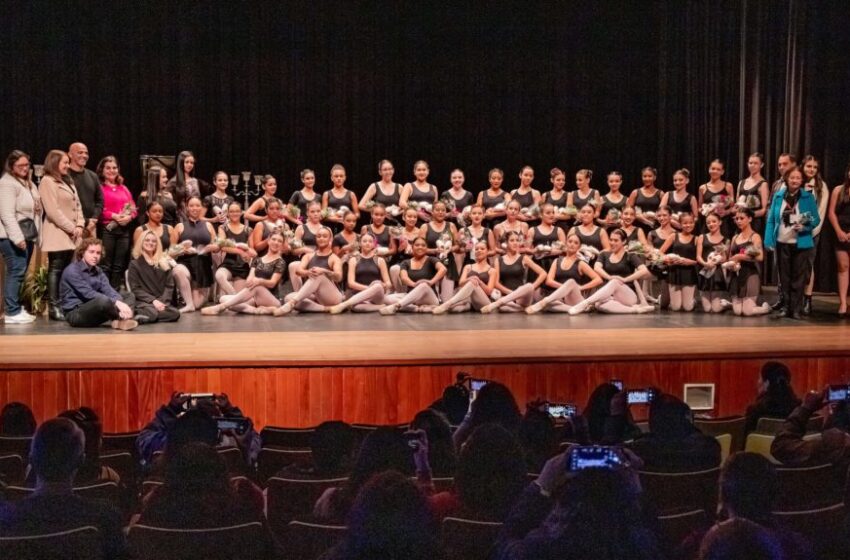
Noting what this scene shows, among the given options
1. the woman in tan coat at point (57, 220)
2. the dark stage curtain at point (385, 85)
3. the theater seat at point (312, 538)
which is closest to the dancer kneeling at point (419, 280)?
the woman in tan coat at point (57, 220)

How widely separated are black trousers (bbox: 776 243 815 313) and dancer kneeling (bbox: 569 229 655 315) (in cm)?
136

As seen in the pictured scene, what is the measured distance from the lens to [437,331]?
27.2 ft

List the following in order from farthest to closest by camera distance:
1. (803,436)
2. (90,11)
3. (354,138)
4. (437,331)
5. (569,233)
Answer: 1. (354,138)
2. (90,11)
3. (569,233)
4. (437,331)
5. (803,436)

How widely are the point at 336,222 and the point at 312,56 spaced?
4221mm

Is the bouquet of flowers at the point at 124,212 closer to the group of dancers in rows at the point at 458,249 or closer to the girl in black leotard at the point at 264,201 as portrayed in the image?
the group of dancers in rows at the point at 458,249

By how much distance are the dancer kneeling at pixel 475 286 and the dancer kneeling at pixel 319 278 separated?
109 centimetres

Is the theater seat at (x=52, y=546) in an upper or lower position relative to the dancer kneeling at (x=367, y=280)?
lower

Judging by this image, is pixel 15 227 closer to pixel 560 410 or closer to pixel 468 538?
pixel 560 410

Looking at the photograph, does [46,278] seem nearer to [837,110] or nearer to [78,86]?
[78,86]

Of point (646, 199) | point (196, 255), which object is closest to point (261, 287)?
point (196, 255)

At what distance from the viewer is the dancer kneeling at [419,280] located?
983 cm

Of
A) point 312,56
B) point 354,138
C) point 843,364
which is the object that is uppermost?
point 312,56

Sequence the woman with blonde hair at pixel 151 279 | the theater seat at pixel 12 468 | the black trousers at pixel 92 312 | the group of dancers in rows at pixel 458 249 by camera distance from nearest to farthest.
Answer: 1. the theater seat at pixel 12 468
2. the black trousers at pixel 92 312
3. the woman with blonde hair at pixel 151 279
4. the group of dancers in rows at pixel 458 249

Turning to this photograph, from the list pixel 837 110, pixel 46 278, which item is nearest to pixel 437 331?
pixel 46 278
